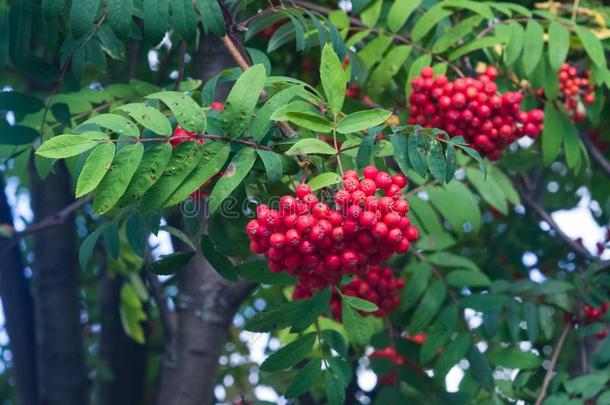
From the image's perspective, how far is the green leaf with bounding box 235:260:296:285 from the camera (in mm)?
2221

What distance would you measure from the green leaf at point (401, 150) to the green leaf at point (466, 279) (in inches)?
43.5

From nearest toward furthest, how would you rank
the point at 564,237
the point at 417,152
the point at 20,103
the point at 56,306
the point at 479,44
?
the point at 417,152
the point at 20,103
the point at 479,44
the point at 564,237
the point at 56,306

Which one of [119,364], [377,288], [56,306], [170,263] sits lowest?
[119,364]

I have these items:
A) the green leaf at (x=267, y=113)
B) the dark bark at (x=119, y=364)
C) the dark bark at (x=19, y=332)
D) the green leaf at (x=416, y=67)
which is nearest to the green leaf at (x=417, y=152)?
the green leaf at (x=267, y=113)

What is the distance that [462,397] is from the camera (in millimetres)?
2678

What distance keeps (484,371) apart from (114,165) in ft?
4.49

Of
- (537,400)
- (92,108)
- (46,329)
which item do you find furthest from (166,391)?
(537,400)

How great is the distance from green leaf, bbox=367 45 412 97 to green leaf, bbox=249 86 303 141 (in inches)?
35.6

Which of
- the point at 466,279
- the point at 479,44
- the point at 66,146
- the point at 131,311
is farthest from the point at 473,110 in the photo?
the point at 131,311

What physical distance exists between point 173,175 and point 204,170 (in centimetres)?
6

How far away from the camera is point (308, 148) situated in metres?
1.77

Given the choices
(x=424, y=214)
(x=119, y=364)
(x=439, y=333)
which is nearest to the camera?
(x=439, y=333)

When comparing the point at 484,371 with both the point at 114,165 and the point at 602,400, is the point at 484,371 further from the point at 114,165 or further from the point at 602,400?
the point at 114,165

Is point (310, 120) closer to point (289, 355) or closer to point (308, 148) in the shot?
point (308, 148)
